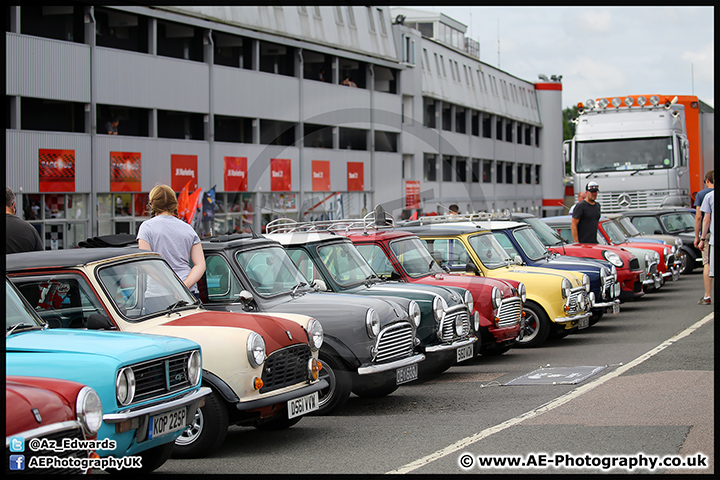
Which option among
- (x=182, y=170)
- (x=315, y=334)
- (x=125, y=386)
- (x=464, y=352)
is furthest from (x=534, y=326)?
(x=182, y=170)

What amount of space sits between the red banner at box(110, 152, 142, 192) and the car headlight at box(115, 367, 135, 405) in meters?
24.9

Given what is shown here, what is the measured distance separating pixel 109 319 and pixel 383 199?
129 ft

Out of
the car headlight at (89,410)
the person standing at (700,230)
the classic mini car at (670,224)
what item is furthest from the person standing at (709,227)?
the car headlight at (89,410)

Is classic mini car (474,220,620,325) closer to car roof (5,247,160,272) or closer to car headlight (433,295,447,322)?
car headlight (433,295,447,322)

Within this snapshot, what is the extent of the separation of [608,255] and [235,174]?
2156 cm

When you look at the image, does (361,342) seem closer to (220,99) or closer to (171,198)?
(171,198)

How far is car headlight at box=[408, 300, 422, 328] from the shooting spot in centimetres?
965

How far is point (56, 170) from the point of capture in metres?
27.7

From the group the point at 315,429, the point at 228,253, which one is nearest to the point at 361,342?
the point at 315,429

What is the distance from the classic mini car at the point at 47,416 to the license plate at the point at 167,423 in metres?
0.61

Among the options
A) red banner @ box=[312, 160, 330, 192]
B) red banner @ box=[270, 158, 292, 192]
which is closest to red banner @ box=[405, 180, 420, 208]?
red banner @ box=[312, 160, 330, 192]

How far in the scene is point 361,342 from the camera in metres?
8.65

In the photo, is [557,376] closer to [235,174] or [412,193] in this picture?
[235,174]

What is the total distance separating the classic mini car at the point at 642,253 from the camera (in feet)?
62.5
